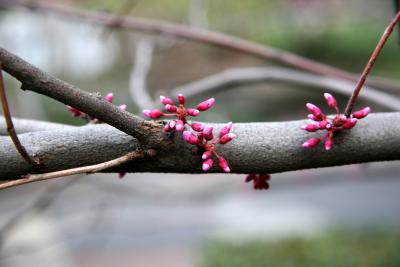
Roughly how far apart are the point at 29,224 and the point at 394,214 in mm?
7603

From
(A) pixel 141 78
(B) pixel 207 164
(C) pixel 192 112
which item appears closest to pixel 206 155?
(B) pixel 207 164

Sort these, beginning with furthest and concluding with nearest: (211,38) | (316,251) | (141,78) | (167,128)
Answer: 1. (316,251)
2. (211,38)
3. (141,78)
4. (167,128)

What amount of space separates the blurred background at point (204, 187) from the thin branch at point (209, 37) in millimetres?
108

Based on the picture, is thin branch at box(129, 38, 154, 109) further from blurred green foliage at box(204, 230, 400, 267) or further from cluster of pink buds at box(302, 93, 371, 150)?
blurred green foliage at box(204, 230, 400, 267)

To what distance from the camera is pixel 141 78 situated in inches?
110

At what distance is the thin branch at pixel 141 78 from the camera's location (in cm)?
246

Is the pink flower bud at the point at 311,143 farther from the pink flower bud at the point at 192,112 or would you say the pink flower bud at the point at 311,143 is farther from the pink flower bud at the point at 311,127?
the pink flower bud at the point at 192,112

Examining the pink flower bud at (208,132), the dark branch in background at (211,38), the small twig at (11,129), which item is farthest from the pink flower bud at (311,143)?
the dark branch in background at (211,38)

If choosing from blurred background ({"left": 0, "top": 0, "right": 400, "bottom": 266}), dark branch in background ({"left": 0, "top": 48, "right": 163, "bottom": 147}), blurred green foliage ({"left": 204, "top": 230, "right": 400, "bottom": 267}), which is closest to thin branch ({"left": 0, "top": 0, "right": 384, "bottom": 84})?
blurred background ({"left": 0, "top": 0, "right": 400, "bottom": 266})

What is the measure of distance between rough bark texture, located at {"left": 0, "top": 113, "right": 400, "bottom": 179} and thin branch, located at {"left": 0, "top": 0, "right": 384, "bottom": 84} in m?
1.61

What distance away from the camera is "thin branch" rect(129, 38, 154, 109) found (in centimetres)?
246

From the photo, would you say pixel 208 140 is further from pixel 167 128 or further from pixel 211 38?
pixel 211 38

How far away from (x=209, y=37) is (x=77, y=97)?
6.93ft

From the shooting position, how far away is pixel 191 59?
20.2 metres
